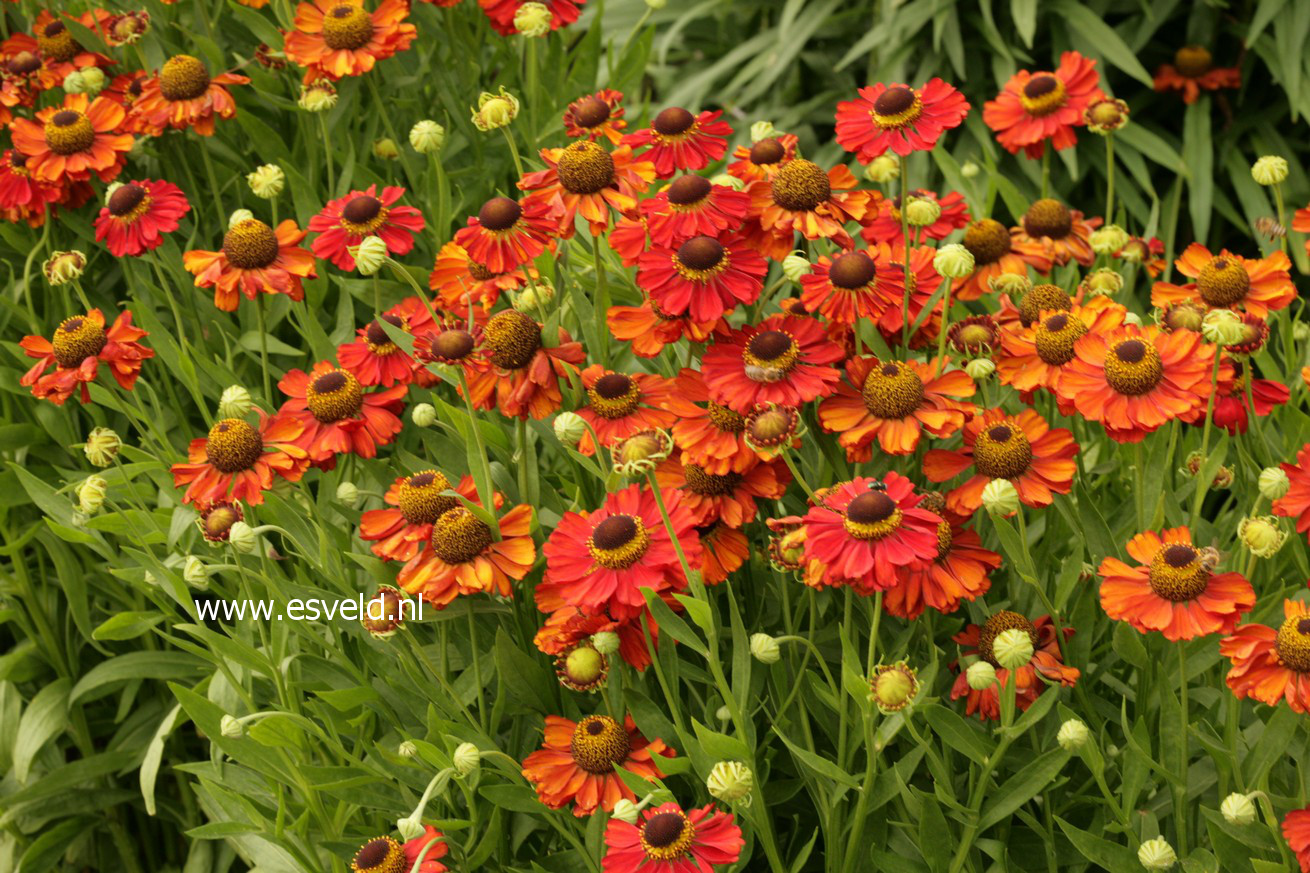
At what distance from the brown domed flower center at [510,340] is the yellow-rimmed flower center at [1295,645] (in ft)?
2.03

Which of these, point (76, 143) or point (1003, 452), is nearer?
point (1003, 452)

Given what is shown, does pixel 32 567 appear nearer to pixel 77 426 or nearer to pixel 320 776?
pixel 77 426

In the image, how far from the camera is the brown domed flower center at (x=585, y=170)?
122 cm

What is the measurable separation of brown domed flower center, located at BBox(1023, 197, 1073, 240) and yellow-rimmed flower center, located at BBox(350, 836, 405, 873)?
3.25ft

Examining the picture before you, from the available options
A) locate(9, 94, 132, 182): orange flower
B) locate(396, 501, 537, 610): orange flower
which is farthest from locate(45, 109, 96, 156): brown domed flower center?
locate(396, 501, 537, 610): orange flower

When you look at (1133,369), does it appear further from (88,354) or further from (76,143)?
(76,143)

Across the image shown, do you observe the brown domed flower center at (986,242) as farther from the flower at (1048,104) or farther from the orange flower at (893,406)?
the orange flower at (893,406)

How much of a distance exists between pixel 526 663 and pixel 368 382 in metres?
0.32

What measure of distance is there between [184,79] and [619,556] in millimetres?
946

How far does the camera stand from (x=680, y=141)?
128cm

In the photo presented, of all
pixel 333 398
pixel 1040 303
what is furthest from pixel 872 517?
pixel 333 398

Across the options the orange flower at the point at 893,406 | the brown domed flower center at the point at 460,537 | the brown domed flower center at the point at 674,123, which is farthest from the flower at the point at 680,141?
the brown domed flower center at the point at 460,537

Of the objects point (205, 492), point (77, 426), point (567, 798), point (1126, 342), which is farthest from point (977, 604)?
point (77, 426)

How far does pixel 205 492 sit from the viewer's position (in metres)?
1.27
